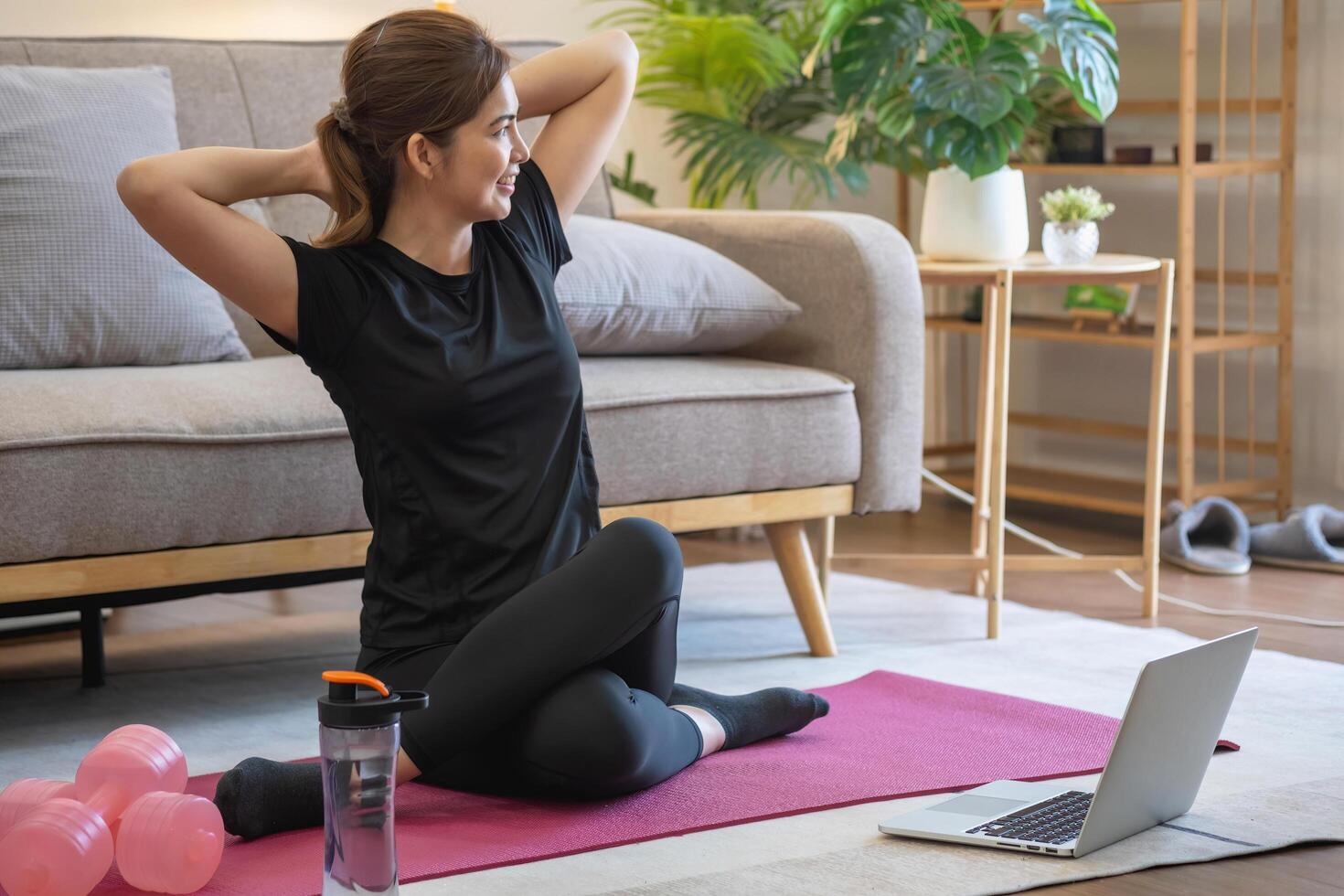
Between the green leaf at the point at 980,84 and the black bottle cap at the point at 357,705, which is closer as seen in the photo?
the black bottle cap at the point at 357,705

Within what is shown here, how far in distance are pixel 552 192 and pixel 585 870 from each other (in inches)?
30.1

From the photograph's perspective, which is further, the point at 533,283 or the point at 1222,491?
the point at 1222,491

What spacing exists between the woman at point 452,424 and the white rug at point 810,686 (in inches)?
6.8

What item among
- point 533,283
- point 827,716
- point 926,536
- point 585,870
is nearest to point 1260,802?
point 827,716

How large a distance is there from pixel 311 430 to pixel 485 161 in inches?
20.5

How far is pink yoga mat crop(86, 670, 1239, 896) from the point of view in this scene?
1529 mm

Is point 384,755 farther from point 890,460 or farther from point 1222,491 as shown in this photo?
point 1222,491

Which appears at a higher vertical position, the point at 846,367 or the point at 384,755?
the point at 846,367

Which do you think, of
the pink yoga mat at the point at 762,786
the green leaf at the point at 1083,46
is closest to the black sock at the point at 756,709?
the pink yoga mat at the point at 762,786

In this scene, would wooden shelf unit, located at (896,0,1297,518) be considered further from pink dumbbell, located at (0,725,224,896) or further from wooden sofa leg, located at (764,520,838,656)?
pink dumbbell, located at (0,725,224,896)

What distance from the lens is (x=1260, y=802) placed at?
1.67 metres

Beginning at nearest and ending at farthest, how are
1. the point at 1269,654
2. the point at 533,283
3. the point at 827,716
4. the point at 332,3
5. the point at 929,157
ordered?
the point at 533,283, the point at 827,716, the point at 1269,654, the point at 929,157, the point at 332,3

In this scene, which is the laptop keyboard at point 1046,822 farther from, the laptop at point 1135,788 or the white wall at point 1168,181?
the white wall at point 1168,181

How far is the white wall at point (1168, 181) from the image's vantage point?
10.8ft
